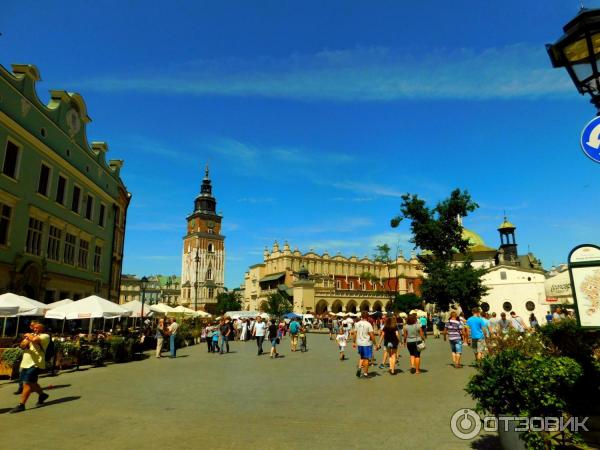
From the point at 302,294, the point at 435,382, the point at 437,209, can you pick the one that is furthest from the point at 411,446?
the point at 302,294

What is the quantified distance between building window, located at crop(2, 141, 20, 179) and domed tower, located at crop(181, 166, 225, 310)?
86.2m

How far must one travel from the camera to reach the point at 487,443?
18.4 feet

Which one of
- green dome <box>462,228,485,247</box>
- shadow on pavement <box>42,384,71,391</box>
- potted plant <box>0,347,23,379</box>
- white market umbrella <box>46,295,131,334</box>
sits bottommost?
shadow on pavement <box>42,384,71,391</box>

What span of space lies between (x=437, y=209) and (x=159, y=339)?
32.0 meters

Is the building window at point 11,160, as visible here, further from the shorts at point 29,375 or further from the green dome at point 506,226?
the green dome at point 506,226

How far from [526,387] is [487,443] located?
1631mm

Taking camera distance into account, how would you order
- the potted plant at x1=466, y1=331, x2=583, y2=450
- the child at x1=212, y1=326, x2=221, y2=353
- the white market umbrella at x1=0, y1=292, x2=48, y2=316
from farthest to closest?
the child at x1=212, y1=326, x2=221, y2=353 < the white market umbrella at x1=0, y1=292, x2=48, y2=316 < the potted plant at x1=466, y1=331, x2=583, y2=450

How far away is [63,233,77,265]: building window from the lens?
24.5m

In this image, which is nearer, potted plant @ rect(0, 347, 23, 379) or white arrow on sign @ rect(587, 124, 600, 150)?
white arrow on sign @ rect(587, 124, 600, 150)

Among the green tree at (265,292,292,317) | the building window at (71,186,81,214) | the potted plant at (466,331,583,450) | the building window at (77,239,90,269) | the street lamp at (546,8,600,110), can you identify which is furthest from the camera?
the green tree at (265,292,292,317)

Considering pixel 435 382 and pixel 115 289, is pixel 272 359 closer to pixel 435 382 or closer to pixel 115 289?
pixel 435 382

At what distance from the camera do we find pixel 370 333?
12.3 meters

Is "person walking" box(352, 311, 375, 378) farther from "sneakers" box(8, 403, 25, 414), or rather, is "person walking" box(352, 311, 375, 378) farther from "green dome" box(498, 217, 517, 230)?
"green dome" box(498, 217, 517, 230)

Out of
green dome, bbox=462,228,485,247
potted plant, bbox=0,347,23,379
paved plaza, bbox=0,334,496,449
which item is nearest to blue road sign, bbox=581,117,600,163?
paved plaza, bbox=0,334,496,449
